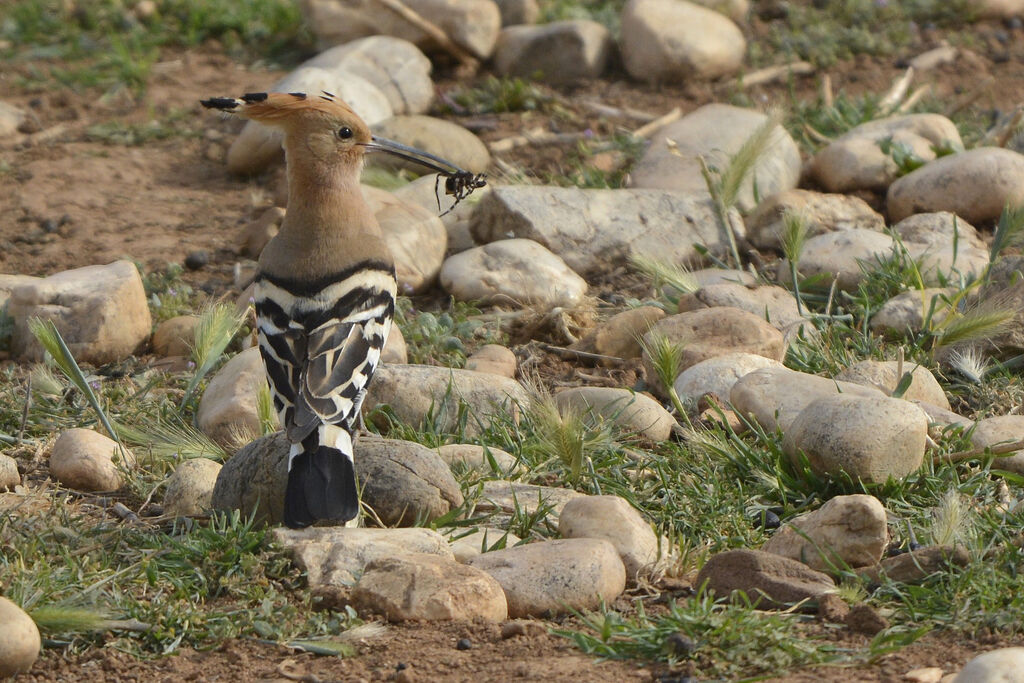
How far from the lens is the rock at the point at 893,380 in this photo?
4758 millimetres

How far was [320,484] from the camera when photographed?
3674 mm

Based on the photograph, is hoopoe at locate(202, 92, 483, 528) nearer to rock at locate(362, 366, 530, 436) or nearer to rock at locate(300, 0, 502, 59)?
→ rock at locate(362, 366, 530, 436)

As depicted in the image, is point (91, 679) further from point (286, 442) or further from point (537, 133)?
point (537, 133)

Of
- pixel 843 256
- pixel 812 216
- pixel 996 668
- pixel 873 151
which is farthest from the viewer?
pixel 873 151

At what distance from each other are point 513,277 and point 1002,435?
2.26 m

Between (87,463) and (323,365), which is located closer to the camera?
(323,365)

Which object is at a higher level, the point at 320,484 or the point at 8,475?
the point at 320,484

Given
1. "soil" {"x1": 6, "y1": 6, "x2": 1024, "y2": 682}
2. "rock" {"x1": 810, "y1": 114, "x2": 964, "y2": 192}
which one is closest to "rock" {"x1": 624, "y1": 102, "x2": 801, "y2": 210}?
"rock" {"x1": 810, "y1": 114, "x2": 964, "y2": 192}

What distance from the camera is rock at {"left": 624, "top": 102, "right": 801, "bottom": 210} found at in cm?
661

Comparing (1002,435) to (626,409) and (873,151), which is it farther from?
(873,151)

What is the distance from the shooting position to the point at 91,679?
125 inches

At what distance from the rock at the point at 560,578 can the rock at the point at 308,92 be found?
4.09 meters

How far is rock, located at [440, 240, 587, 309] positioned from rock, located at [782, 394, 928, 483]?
1.95 metres

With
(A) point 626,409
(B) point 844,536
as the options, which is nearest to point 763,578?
(B) point 844,536
